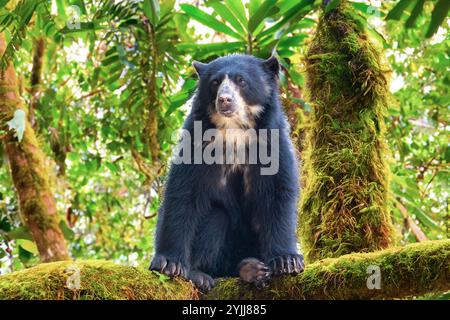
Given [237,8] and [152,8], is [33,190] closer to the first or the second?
[152,8]

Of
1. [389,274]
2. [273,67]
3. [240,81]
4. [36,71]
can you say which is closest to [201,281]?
[389,274]

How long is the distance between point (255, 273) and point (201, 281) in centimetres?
34

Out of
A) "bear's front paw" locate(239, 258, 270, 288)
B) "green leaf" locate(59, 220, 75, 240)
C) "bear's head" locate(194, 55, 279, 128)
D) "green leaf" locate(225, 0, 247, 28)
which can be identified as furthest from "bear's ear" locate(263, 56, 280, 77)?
"green leaf" locate(59, 220, 75, 240)

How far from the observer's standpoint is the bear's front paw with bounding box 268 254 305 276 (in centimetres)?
353

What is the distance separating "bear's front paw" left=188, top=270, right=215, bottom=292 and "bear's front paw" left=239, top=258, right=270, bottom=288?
7.8 inches

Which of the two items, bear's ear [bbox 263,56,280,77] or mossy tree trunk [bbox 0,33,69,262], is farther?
mossy tree trunk [bbox 0,33,69,262]

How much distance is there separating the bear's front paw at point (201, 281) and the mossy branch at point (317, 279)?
0.39 meters

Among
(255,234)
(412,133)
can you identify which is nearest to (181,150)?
(255,234)

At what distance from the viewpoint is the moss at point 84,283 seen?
2.72 metres

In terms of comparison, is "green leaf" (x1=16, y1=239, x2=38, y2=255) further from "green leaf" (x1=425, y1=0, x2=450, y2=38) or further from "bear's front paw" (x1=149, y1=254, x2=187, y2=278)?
"green leaf" (x1=425, y1=0, x2=450, y2=38)

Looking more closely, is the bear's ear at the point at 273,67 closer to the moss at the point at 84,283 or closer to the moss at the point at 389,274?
the moss at the point at 389,274

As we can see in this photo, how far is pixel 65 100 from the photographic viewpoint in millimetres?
7453

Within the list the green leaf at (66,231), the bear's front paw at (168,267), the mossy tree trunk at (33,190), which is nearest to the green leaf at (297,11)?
the bear's front paw at (168,267)

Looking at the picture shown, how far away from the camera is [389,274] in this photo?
297 centimetres
